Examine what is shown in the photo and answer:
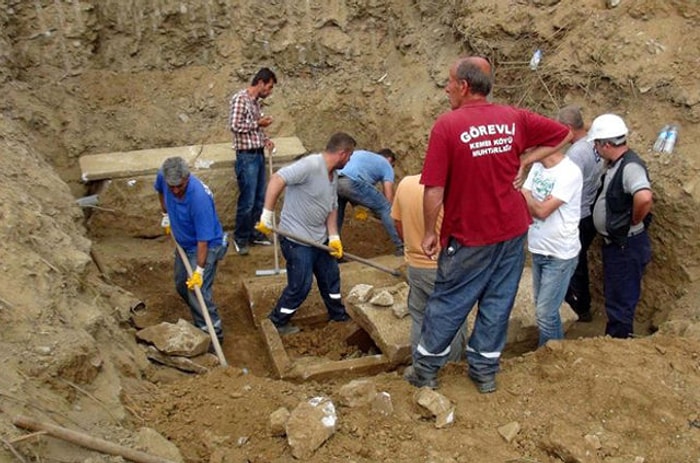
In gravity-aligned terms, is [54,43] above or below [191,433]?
above

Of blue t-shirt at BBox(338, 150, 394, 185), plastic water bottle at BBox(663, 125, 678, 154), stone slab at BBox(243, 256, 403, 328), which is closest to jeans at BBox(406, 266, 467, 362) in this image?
stone slab at BBox(243, 256, 403, 328)

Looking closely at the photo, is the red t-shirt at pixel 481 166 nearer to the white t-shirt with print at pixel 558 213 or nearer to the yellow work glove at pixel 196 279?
the white t-shirt with print at pixel 558 213

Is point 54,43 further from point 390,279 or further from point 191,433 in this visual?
point 191,433

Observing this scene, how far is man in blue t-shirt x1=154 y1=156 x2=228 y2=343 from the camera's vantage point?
5090mm

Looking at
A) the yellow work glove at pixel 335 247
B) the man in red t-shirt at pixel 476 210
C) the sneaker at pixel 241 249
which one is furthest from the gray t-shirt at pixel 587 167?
the sneaker at pixel 241 249

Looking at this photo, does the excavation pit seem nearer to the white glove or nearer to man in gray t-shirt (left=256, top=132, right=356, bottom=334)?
man in gray t-shirt (left=256, top=132, right=356, bottom=334)

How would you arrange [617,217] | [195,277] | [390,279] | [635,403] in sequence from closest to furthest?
[635,403]
[617,217]
[195,277]
[390,279]

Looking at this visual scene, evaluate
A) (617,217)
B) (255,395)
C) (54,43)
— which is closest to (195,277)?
(255,395)

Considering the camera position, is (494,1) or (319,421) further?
(494,1)

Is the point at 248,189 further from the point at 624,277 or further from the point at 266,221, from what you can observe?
the point at 624,277

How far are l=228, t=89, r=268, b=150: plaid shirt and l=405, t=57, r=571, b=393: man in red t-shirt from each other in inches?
148

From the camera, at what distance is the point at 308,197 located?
18.0ft

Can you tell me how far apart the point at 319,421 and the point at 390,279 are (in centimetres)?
320

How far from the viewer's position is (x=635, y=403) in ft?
12.3
